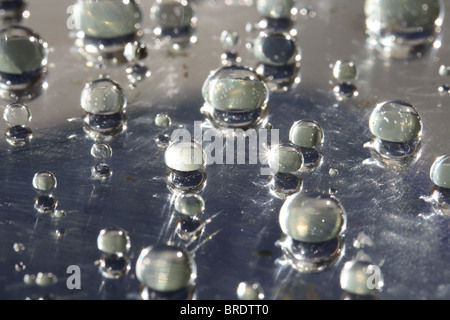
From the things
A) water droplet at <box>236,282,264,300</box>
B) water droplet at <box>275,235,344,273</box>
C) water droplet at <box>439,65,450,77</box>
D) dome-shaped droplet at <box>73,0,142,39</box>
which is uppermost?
dome-shaped droplet at <box>73,0,142,39</box>

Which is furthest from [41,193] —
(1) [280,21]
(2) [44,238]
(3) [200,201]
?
(1) [280,21]

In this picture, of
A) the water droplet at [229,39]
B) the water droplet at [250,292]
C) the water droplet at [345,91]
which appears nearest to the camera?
the water droplet at [250,292]

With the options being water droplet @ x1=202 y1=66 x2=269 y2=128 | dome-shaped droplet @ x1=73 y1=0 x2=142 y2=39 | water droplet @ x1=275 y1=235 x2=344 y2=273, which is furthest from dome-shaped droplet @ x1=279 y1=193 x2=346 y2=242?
dome-shaped droplet @ x1=73 y1=0 x2=142 y2=39

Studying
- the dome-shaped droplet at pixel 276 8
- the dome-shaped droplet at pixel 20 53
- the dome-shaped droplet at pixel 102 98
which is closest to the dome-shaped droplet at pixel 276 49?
the dome-shaped droplet at pixel 276 8

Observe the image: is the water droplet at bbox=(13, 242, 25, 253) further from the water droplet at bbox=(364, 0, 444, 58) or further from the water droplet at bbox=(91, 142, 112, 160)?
the water droplet at bbox=(364, 0, 444, 58)

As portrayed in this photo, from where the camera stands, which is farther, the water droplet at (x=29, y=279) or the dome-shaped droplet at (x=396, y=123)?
the dome-shaped droplet at (x=396, y=123)

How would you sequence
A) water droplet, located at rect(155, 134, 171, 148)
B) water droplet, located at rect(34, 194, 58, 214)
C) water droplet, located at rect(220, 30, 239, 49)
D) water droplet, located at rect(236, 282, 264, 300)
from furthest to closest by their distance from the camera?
water droplet, located at rect(220, 30, 239, 49), water droplet, located at rect(155, 134, 171, 148), water droplet, located at rect(34, 194, 58, 214), water droplet, located at rect(236, 282, 264, 300)

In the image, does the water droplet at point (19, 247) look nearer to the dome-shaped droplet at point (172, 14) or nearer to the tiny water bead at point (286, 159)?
the tiny water bead at point (286, 159)
